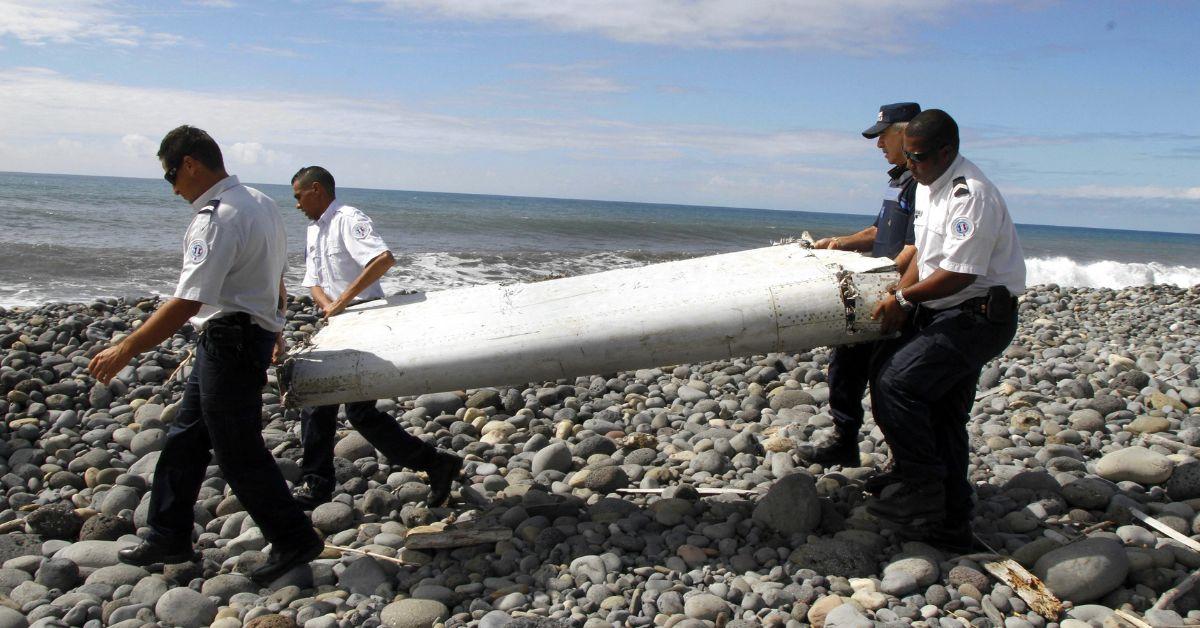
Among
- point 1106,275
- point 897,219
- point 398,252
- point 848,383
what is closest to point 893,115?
point 897,219

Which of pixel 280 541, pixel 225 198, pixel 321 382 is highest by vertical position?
pixel 225 198

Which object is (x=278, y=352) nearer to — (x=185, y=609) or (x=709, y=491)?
(x=185, y=609)

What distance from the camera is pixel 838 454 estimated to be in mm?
4969

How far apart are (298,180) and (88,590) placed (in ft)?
7.78

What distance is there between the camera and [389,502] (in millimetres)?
4930

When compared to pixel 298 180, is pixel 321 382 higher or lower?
lower

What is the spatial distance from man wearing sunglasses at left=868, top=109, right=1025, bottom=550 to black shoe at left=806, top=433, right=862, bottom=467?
3.37 ft

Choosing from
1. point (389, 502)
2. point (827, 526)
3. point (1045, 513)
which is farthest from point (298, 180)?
point (1045, 513)

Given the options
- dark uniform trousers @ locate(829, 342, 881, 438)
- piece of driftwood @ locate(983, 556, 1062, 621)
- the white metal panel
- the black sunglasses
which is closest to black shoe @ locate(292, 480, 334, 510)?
the white metal panel

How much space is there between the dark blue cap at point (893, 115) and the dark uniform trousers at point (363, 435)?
2.88m

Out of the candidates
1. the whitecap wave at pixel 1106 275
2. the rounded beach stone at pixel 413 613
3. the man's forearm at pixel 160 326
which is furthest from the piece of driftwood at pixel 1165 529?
the whitecap wave at pixel 1106 275

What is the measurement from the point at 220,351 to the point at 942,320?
10.00 feet

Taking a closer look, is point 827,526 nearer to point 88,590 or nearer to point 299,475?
point 299,475

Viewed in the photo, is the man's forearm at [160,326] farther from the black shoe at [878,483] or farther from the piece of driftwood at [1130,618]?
the piece of driftwood at [1130,618]
